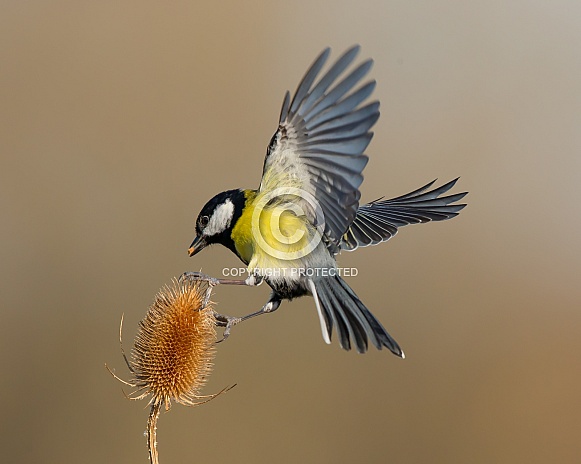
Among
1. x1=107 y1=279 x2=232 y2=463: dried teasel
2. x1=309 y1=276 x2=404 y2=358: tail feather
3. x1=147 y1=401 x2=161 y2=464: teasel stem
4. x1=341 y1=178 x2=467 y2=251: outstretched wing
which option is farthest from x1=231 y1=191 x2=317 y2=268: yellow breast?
x1=147 y1=401 x2=161 y2=464: teasel stem

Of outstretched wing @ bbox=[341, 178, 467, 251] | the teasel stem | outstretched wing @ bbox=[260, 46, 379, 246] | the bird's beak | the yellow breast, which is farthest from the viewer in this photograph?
outstretched wing @ bbox=[341, 178, 467, 251]

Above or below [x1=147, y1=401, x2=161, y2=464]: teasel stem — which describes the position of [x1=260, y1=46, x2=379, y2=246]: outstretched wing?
above

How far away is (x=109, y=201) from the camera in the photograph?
515 cm

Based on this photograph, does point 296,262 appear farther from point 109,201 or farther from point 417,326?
point 109,201

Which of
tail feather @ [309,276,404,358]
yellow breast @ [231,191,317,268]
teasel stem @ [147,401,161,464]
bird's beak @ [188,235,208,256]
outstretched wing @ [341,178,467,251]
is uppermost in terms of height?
outstretched wing @ [341,178,467,251]

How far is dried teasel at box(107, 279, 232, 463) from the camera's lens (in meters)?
2.59

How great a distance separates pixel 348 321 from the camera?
273cm

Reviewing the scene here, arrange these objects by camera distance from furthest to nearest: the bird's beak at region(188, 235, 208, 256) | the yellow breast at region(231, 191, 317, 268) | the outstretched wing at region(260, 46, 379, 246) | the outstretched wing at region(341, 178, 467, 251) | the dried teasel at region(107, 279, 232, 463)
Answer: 1. the outstretched wing at region(341, 178, 467, 251)
2. the bird's beak at region(188, 235, 208, 256)
3. the yellow breast at region(231, 191, 317, 268)
4. the dried teasel at region(107, 279, 232, 463)
5. the outstretched wing at region(260, 46, 379, 246)

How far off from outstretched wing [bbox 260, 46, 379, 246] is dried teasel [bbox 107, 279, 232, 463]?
584 mm

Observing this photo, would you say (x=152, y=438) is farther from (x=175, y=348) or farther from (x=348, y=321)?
(x=348, y=321)

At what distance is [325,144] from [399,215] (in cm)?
124

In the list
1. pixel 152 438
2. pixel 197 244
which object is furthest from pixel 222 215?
pixel 152 438

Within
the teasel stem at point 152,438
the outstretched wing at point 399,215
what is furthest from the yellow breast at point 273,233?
the teasel stem at point 152,438

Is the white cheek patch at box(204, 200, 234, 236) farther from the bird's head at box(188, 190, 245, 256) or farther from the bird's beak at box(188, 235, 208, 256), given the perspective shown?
the bird's beak at box(188, 235, 208, 256)
